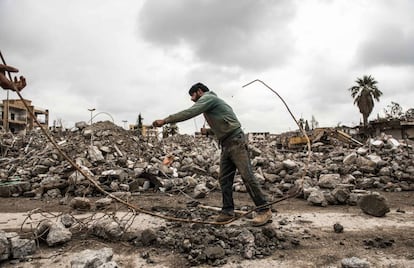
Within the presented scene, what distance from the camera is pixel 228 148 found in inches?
140

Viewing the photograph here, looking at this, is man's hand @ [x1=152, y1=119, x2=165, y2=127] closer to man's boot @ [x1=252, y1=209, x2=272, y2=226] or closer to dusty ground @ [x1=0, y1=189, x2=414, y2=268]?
dusty ground @ [x1=0, y1=189, x2=414, y2=268]

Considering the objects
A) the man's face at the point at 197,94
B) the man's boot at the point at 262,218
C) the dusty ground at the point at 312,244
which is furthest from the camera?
the man's face at the point at 197,94

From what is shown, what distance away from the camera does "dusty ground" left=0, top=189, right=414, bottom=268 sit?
2414 mm

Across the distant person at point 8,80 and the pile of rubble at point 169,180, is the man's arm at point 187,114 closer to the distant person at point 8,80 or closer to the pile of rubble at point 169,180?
the pile of rubble at point 169,180

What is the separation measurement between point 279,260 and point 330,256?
0.43m

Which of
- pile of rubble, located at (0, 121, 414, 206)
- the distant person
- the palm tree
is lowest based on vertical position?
pile of rubble, located at (0, 121, 414, 206)

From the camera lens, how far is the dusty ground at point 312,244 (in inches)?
95.0

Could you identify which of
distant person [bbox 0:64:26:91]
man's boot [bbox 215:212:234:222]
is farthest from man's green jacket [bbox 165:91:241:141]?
distant person [bbox 0:64:26:91]

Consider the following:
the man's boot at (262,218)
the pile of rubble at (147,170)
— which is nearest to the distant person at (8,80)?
the man's boot at (262,218)

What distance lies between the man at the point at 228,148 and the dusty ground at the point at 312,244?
0.21 meters

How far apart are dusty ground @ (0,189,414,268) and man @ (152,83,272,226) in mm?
209

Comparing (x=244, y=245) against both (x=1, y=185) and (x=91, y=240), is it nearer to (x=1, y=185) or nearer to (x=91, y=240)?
(x=91, y=240)

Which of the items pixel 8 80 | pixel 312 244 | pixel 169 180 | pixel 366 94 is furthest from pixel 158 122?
pixel 366 94

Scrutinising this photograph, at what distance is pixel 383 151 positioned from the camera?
1038 cm
